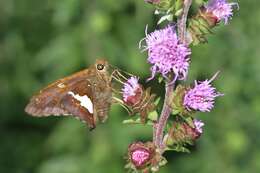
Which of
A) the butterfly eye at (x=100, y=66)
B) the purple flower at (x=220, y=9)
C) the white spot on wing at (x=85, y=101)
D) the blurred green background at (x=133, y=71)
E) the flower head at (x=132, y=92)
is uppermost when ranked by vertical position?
the purple flower at (x=220, y=9)

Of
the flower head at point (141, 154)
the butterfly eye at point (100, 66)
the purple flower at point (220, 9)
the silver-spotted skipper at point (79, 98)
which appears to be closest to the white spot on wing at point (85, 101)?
the silver-spotted skipper at point (79, 98)

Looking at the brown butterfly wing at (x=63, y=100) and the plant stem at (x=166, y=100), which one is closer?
the plant stem at (x=166, y=100)

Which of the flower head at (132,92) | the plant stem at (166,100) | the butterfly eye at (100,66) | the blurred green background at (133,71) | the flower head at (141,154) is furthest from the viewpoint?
the blurred green background at (133,71)

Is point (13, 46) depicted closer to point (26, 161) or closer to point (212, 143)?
point (26, 161)

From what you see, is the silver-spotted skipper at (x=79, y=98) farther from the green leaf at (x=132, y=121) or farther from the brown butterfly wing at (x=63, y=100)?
the green leaf at (x=132, y=121)

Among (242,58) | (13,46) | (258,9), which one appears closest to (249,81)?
(242,58)

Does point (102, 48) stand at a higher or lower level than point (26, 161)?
higher
